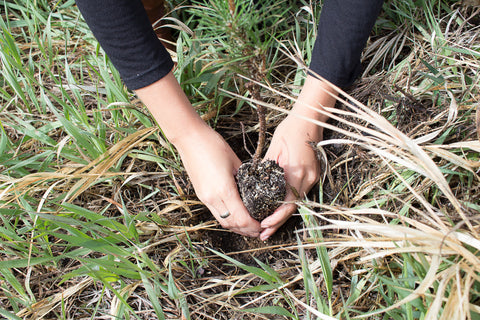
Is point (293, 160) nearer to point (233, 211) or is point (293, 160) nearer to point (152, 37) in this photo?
point (233, 211)

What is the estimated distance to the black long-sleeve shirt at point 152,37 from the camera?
969 millimetres

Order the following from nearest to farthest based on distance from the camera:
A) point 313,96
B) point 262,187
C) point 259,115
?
point 259,115 < point 262,187 < point 313,96

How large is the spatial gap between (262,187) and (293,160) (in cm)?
14

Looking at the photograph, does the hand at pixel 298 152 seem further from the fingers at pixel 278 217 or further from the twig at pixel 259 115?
the twig at pixel 259 115

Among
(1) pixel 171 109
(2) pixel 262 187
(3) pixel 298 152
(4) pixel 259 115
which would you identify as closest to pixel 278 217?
(2) pixel 262 187

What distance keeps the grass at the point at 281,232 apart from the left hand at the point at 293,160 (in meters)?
0.06

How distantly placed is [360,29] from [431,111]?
33 cm

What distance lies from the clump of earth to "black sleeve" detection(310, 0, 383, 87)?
34 cm

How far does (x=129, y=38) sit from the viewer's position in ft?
3.27

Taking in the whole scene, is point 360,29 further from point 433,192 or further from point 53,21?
point 53,21

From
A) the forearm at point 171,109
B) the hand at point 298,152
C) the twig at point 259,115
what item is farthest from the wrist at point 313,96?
the forearm at point 171,109

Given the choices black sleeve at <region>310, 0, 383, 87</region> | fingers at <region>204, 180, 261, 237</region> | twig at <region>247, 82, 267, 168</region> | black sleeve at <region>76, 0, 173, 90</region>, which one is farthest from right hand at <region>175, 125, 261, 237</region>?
black sleeve at <region>310, 0, 383, 87</region>

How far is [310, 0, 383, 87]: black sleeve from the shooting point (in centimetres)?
102

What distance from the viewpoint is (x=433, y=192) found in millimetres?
1054
